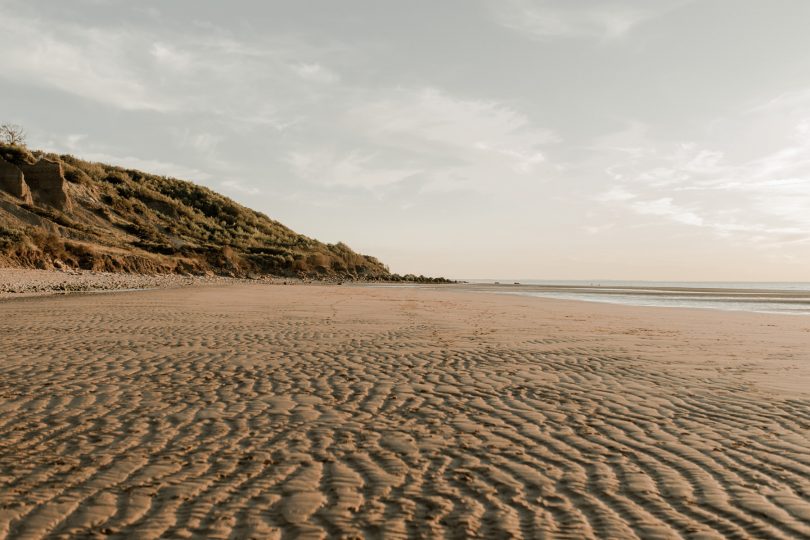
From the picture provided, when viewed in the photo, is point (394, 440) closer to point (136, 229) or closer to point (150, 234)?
point (150, 234)

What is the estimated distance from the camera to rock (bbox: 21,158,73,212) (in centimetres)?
5725

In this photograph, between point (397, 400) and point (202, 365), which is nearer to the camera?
point (397, 400)

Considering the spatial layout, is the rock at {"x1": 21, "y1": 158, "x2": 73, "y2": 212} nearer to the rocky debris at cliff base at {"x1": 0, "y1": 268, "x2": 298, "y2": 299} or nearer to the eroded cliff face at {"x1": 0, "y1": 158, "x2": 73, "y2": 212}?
the eroded cliff face at {"x1": 0, "y1": 158, "x2": 73, "y2": 212}

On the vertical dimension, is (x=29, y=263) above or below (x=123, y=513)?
above

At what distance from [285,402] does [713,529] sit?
5234mm

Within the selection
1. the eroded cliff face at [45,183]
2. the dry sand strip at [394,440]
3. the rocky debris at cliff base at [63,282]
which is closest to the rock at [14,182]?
the eroded cliff face at [45,183]

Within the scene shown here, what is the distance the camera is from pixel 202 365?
393 inches

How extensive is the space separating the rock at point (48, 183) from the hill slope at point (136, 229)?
9cm

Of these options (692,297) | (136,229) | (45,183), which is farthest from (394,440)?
(136,229)

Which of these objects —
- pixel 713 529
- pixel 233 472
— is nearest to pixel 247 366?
pixel 233 472

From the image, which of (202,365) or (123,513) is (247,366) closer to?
(202,365)

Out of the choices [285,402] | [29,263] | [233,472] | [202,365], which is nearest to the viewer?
[233,472]

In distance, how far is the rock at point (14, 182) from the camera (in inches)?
2083

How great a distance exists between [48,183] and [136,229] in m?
9.56
